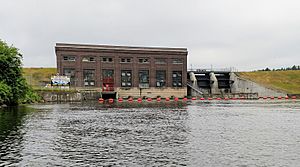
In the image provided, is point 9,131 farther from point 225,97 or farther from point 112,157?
point 225,97

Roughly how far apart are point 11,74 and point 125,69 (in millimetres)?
58304

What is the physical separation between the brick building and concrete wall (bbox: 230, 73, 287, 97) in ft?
60.2

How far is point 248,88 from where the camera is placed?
117000 mm

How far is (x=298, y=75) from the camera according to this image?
15175cm

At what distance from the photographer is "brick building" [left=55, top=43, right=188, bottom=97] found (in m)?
108

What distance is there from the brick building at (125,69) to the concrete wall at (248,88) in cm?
1836

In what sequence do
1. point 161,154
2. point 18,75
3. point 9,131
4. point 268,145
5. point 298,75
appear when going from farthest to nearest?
point 298,75
point 18,75
point 9,131
point 268,145
point 161,154

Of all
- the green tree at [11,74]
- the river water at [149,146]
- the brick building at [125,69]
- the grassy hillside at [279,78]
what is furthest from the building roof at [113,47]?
the river water at [149,146]

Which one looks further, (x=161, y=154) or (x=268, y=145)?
(x=268, y=145)

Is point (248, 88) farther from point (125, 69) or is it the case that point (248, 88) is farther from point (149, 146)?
point (149, 146)

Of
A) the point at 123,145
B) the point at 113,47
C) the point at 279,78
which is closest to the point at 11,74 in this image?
the point at 123,145

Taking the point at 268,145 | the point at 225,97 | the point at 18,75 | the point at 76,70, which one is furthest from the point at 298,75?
the point at 268,145

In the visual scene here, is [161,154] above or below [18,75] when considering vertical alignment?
below

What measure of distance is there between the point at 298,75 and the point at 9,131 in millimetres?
148390
